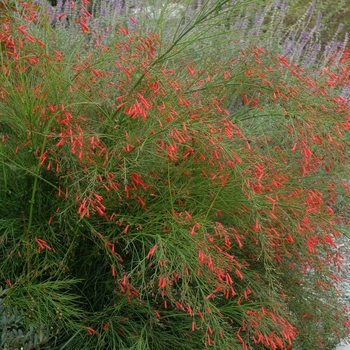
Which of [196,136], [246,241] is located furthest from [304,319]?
[196,136]

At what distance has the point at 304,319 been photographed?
11.8 feet

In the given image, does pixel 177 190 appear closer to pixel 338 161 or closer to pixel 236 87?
pixel 236 87

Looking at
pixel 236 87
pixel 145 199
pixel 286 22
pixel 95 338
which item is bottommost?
pixel 286 22

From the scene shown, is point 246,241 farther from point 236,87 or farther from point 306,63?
point 306,63

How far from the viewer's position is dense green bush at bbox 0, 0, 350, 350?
9.71ft

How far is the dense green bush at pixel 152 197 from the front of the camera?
296 cm

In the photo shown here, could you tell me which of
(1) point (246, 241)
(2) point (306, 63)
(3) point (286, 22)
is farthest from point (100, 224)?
(3) point (286, 22)

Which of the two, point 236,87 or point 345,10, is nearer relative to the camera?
point 236,87

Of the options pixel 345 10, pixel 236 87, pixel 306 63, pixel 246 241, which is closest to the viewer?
pixel 246 241

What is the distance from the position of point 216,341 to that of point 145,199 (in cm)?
75

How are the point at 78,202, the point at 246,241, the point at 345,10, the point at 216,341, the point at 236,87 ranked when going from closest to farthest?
1. the point at 78,202
2. the point at 216,341
3. the point at 246,241
4. the point at 236,87
5. the point at 345,10

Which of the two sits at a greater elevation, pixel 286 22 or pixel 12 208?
pixel 12 208

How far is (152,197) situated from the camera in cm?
331

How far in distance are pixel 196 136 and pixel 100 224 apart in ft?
2.08
